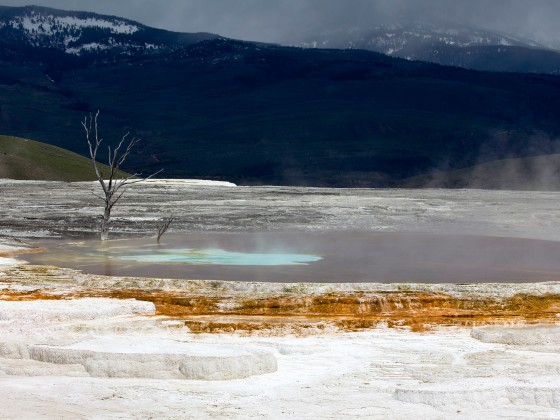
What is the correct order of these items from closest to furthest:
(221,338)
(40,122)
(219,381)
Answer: (219,381)
(221,338)
(40,122)

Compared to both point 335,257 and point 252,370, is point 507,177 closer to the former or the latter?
point 335,257

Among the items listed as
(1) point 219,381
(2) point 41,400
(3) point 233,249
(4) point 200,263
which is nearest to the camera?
(2) point 41,400

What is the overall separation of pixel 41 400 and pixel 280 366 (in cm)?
229

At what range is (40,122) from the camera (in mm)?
176375

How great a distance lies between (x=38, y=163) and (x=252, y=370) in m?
70.2

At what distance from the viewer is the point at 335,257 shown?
1792cm

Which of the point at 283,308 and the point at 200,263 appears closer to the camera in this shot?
the point at 283,308

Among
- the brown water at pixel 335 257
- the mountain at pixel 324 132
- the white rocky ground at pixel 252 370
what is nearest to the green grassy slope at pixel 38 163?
the mountain at pixel 324 132

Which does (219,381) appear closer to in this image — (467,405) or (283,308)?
(467,405)

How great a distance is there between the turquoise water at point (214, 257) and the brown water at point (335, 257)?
0.02 metres

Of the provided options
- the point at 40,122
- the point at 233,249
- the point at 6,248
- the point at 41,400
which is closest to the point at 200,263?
the point at 233,249

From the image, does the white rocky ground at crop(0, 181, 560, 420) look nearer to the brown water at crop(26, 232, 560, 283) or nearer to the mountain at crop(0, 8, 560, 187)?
the brown water at crop(26, 232, 560, 283)

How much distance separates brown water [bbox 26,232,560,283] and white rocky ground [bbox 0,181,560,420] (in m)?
4.52

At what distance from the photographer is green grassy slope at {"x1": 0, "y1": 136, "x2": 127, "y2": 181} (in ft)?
232
